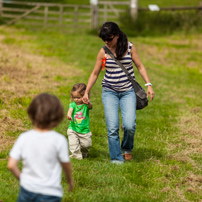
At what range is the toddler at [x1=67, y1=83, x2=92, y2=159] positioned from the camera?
5946mm

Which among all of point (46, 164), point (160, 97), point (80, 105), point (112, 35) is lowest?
point (160, 97)

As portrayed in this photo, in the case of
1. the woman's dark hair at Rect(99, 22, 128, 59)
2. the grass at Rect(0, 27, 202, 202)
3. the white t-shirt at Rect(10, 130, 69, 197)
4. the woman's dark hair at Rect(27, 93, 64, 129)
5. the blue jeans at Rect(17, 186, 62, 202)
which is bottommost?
the grass at Rect(0, 27, 202, 202)

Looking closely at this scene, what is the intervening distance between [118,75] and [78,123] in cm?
102

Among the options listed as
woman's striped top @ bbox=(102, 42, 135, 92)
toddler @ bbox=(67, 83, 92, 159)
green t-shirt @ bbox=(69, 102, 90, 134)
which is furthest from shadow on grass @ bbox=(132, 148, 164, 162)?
woman's striped top @ bbox=(102, 42, 135, 92)

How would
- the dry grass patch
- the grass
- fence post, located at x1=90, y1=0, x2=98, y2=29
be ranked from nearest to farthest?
the grass
the dry grass patch
fence post, located at x1=90, y1=0, x2=98, y2=29

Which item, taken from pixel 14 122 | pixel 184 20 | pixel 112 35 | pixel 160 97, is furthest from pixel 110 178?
pixel 184 20

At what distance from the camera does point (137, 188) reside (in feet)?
16.6

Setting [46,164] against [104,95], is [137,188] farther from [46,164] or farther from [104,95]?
[46,164]

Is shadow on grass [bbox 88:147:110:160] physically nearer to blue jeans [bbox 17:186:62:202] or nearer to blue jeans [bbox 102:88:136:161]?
blue jeans [bbox 102:88:136:161]

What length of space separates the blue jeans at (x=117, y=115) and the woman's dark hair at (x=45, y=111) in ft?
8.62

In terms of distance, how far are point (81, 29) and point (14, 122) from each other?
19187 mm

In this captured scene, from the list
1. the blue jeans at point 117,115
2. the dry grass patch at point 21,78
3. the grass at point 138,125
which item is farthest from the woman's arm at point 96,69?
the dry grass patch at point 21,78

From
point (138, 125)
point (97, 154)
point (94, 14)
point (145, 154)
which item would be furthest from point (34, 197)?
point (94, 14)

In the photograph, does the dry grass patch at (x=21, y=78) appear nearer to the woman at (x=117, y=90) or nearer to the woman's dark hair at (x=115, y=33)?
the woman at (x=117, y=90)
